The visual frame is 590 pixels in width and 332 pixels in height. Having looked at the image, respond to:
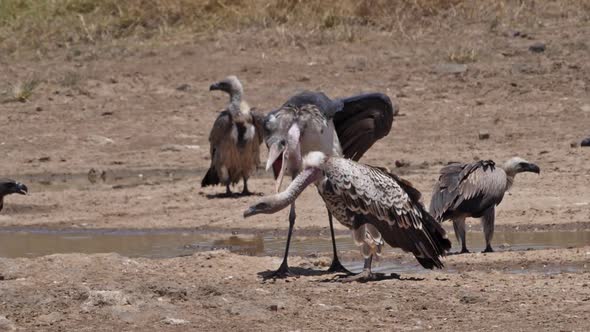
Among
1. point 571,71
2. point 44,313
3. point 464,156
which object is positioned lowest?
point 44,313

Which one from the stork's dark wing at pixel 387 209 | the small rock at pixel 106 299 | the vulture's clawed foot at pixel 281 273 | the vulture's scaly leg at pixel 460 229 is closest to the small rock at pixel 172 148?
the vulture's scaly leg at pixel 460 229

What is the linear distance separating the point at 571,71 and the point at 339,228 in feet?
21.4

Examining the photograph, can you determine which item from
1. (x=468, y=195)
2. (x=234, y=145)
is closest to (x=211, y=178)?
(x=234, y=145)

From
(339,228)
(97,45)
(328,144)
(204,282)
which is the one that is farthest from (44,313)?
(97,45)

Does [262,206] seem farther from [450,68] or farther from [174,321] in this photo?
[450,68]

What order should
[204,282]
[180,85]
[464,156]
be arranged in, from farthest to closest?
[180,85], [464,156], [204,282]

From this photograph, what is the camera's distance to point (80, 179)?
51.1ft

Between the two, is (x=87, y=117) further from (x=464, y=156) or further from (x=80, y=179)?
(x=464, y=156)

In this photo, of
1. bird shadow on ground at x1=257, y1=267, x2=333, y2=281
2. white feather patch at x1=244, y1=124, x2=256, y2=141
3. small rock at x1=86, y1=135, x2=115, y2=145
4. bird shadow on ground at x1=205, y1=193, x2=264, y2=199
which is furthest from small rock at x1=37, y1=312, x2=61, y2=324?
small rock at x1=86, y1=135, x2=115, y2=145

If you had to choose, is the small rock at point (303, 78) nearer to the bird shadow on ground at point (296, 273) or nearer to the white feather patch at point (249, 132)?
the white feather patch at point (249, 132)

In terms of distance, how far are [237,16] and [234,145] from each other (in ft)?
20.6

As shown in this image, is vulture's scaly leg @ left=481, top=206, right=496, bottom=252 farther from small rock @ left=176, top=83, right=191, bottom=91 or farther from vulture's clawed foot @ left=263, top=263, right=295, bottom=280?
small rock @ left=176, top=83, right=191, bottom=91

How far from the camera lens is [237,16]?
810 inches

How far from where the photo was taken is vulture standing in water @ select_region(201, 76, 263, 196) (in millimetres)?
14430
